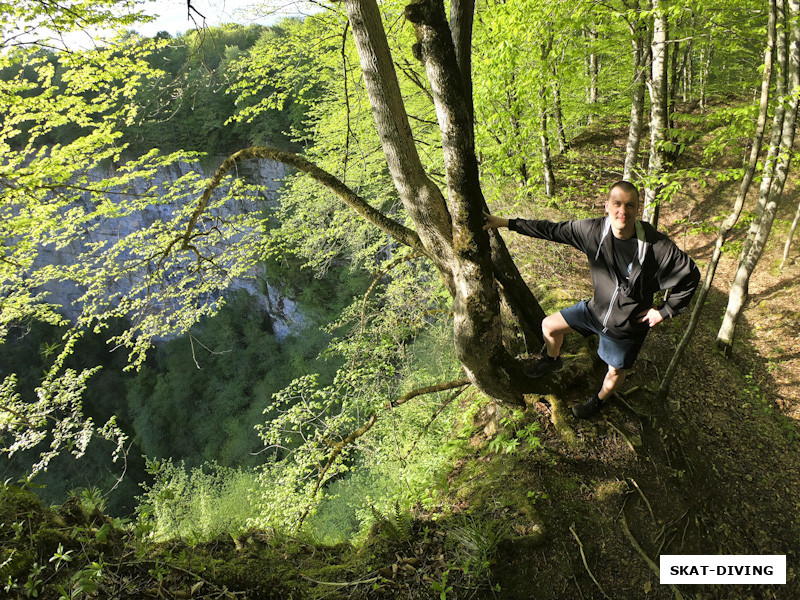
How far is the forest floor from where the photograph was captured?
189 cm

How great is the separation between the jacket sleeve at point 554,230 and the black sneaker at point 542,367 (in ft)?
2.74

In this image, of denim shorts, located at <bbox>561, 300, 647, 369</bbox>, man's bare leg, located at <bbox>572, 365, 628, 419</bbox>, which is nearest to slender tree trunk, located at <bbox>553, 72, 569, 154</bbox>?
denim shorts, located at <bbox>561, 300, 647, 369</bbox>

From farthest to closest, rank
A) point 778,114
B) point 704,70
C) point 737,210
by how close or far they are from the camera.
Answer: point 704,70, point 778,114, point 737,210

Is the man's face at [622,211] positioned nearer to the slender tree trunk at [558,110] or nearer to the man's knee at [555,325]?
the man's knee at [555,325]

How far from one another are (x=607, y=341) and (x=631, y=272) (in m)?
0.53

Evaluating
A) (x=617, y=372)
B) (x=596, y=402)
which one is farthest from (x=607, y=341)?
(x=596, y=402)

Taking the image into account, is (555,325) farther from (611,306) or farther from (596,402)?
(596,402)

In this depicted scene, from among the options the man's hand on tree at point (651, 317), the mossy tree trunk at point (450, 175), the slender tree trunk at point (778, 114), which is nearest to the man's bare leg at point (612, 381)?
the man's hand on tree at point (651, 317)

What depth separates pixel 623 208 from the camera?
2.18 meters

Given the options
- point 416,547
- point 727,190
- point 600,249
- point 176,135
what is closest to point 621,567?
point 416,547

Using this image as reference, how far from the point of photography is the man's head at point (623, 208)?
216cm

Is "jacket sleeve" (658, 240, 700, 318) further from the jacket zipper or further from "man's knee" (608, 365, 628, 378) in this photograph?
"man's knee" (608, 365, 628, 378)

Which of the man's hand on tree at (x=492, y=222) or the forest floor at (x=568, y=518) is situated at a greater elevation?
the man's hand on tree at (x=492, y=222)

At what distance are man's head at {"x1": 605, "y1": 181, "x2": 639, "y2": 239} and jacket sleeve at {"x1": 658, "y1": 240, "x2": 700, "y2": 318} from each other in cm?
20
